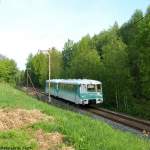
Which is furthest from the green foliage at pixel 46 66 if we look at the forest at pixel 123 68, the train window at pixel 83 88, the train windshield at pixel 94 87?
the train window at pixel 83 88

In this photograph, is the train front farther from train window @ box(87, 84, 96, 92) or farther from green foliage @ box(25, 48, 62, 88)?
green foliage @ box(25, 48, 62, 88)

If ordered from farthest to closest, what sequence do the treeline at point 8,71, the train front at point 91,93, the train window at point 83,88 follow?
the treeline at point 8,71 < the train window at point 83,88 < the train front at point 91,93

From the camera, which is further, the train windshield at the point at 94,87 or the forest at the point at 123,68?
the train windshield at the point at 94,87

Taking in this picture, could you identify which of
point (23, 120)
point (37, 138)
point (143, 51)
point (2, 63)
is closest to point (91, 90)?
point (143, 51)

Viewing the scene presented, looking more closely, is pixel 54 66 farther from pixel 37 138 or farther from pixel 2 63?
pixel 37 138

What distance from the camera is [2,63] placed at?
124000 millimetres

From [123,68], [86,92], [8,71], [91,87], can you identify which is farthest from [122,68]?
[8,71]

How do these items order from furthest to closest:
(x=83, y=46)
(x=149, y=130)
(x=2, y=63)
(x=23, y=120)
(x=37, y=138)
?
1. (x=2, y=63)
2. (x=83, y=46)
3. (x=149, y=130)
4. (x=23, y=120)
5. (x=37, y=138)

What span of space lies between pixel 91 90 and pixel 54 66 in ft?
193

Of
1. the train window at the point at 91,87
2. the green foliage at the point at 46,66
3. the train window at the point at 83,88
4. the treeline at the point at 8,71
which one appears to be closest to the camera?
the train window at the point at 83,88

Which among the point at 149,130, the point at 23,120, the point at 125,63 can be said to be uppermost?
the point at 125,63

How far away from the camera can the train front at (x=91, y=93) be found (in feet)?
128

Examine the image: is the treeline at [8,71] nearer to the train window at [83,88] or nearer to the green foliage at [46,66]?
the green foliage at [46,66]

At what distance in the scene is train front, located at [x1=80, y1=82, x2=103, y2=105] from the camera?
1542 inches
